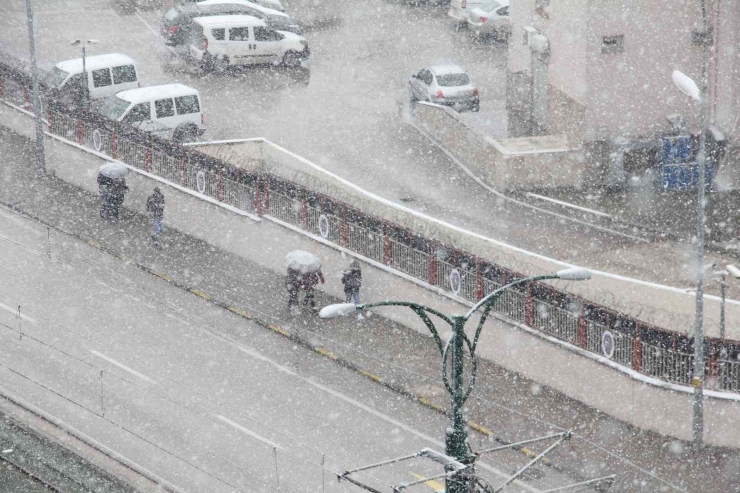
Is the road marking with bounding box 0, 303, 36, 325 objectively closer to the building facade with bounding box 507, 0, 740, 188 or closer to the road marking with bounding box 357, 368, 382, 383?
the road marking with bounding box 357, 368, 382, 383

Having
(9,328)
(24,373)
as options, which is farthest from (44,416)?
(9,328)

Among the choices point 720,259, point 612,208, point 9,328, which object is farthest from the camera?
point 612,208

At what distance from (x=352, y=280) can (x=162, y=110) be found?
10189mm

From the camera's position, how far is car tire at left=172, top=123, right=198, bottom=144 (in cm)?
3931

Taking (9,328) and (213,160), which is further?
(213,160)

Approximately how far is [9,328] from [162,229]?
5.73 meters

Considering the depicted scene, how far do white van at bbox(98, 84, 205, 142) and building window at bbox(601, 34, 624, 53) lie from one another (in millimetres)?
10154

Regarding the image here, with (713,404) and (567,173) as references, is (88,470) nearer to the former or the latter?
(713,404)

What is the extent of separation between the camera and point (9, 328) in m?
30.5

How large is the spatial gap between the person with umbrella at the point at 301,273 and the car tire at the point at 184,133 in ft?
28.3

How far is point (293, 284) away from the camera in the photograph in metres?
31.6

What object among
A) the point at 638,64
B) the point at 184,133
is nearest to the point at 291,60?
the point at 184,133

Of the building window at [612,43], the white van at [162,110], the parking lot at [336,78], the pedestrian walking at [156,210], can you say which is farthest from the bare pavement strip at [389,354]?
the building window at [612,43]

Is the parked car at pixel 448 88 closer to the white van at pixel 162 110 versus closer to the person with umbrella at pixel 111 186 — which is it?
the white van at pixel 162 110
